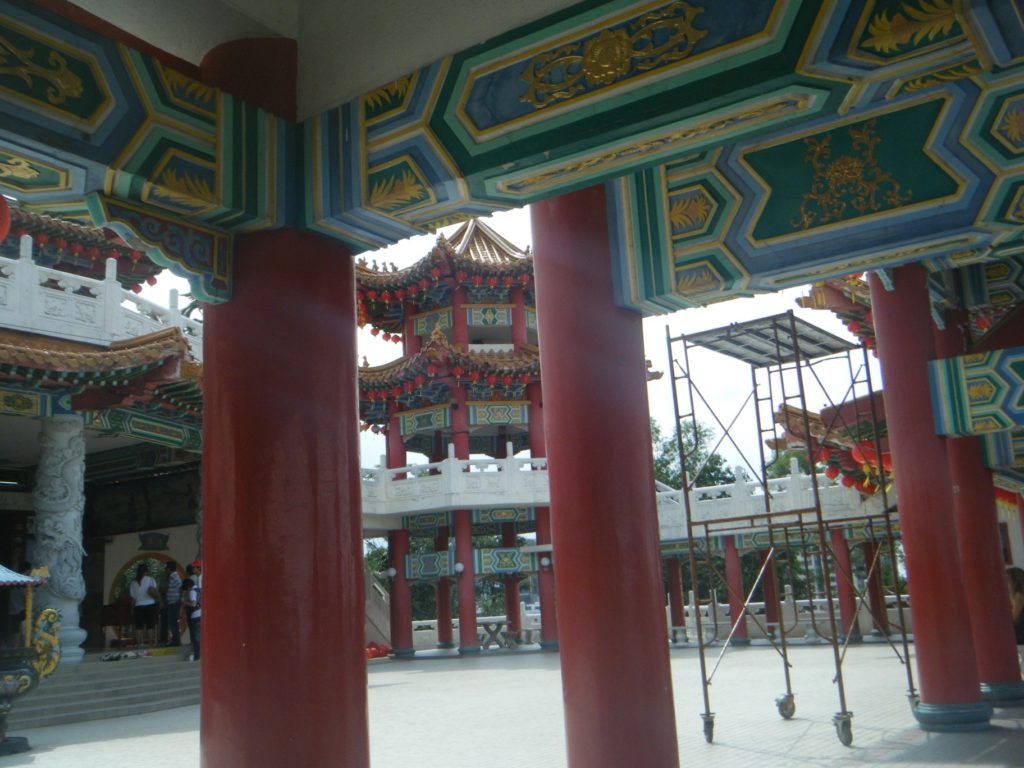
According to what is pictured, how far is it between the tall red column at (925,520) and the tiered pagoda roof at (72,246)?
445 inches

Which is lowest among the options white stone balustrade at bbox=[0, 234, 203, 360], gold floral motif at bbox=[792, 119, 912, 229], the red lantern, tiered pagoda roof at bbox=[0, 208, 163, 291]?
the red lantern

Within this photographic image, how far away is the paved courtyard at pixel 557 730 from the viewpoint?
7.29 meters

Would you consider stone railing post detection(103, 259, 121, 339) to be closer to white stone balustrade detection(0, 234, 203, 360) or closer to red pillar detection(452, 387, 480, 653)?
white stone balustrade detection(0, 234, 203, 360)

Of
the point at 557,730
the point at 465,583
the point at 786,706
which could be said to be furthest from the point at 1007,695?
the point at 465,583

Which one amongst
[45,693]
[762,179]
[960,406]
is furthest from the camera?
[45,693]

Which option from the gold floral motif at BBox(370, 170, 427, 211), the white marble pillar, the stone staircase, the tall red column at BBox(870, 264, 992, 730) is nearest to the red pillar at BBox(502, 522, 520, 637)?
the stone staircase

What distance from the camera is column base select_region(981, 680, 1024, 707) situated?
30.0 feet

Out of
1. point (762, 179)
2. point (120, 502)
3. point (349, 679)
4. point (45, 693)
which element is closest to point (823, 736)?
point (762, 179)

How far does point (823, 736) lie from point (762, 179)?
Result: 5386mm

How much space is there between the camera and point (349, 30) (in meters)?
3.56

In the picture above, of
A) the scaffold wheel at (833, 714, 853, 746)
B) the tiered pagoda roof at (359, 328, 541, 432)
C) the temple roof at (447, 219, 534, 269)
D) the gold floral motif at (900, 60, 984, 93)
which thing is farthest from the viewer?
the temple roof at (447, 219, 534, 269)

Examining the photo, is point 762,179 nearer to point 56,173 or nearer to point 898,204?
point 898,204

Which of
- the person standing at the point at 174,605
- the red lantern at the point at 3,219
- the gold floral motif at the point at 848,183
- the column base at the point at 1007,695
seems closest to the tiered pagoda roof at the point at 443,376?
the person standing at the point at 174,605

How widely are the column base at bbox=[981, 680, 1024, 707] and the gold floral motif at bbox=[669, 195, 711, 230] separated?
6552mm
